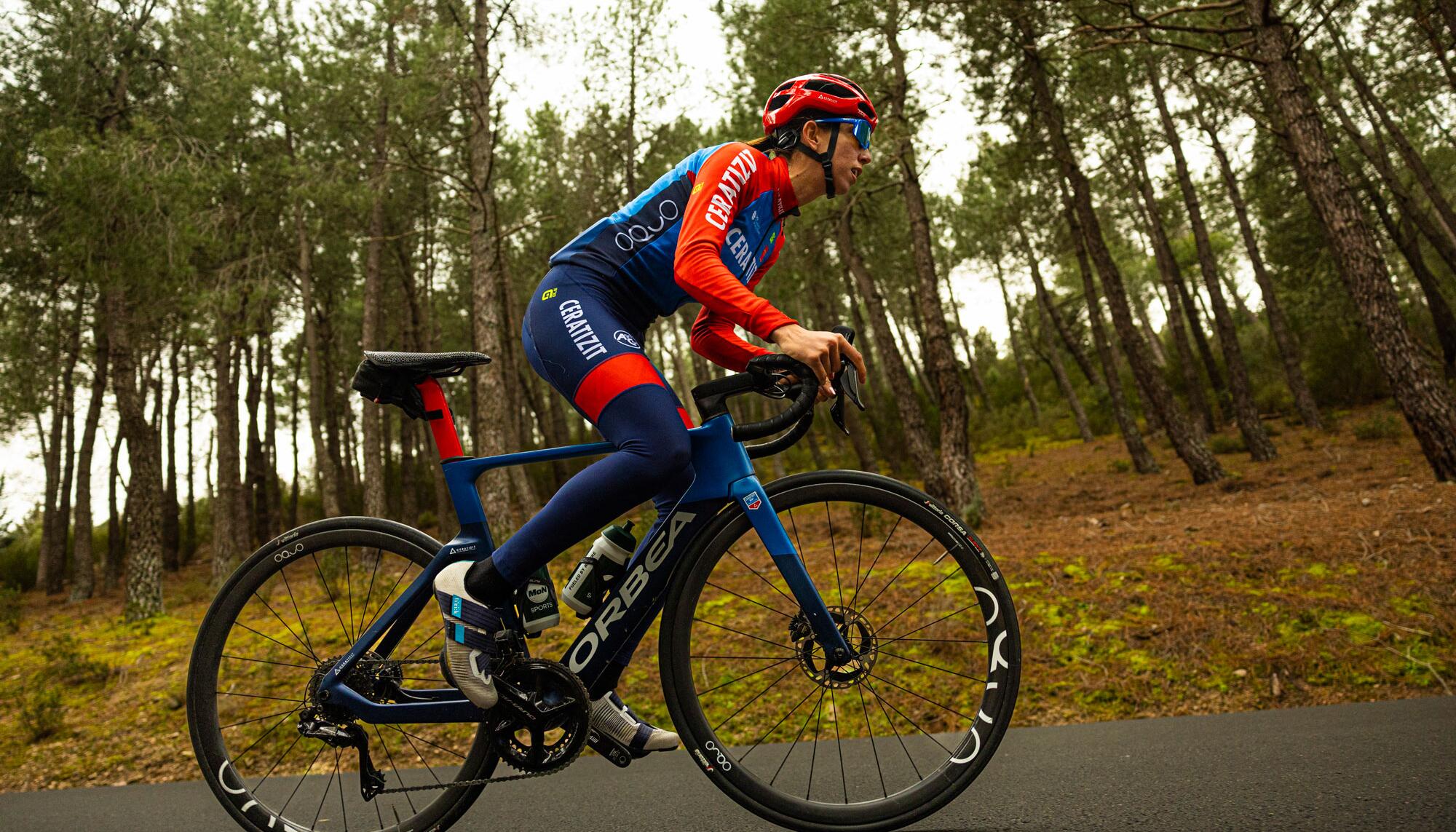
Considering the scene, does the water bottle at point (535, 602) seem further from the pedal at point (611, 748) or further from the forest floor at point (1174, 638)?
the forest floor at point (1174, 638)

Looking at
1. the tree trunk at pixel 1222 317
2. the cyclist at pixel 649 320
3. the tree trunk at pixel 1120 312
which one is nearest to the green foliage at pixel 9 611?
the cyclist at pixel 649 320

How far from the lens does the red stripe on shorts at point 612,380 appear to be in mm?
2275

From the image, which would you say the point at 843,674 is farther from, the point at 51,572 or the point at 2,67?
the point at 51,572

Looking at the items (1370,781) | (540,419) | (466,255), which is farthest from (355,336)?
(1370,781)

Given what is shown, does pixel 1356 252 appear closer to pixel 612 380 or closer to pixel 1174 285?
pixel 612 380

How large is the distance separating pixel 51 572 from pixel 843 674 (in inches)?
991

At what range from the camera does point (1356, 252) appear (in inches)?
319

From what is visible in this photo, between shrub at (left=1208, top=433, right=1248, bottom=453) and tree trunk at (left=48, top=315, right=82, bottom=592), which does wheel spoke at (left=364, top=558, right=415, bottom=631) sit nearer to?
shrub at (left=1208, top=433, right=1248, bottom=453)

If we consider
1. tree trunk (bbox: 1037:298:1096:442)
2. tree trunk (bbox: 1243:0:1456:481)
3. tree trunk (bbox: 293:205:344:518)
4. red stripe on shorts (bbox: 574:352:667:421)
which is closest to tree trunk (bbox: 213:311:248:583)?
tree trunk (bbox: 293:205:344:518)

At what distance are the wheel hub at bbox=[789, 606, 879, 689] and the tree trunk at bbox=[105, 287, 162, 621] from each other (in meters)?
11.6

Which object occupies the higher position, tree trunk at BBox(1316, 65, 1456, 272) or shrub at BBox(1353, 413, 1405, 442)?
tree trunk at BBox(1316, 65, 1456, 272)

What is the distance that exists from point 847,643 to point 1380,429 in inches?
631

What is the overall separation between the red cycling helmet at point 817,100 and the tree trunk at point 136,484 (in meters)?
11.6

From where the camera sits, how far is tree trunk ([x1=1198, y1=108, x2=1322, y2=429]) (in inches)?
726
